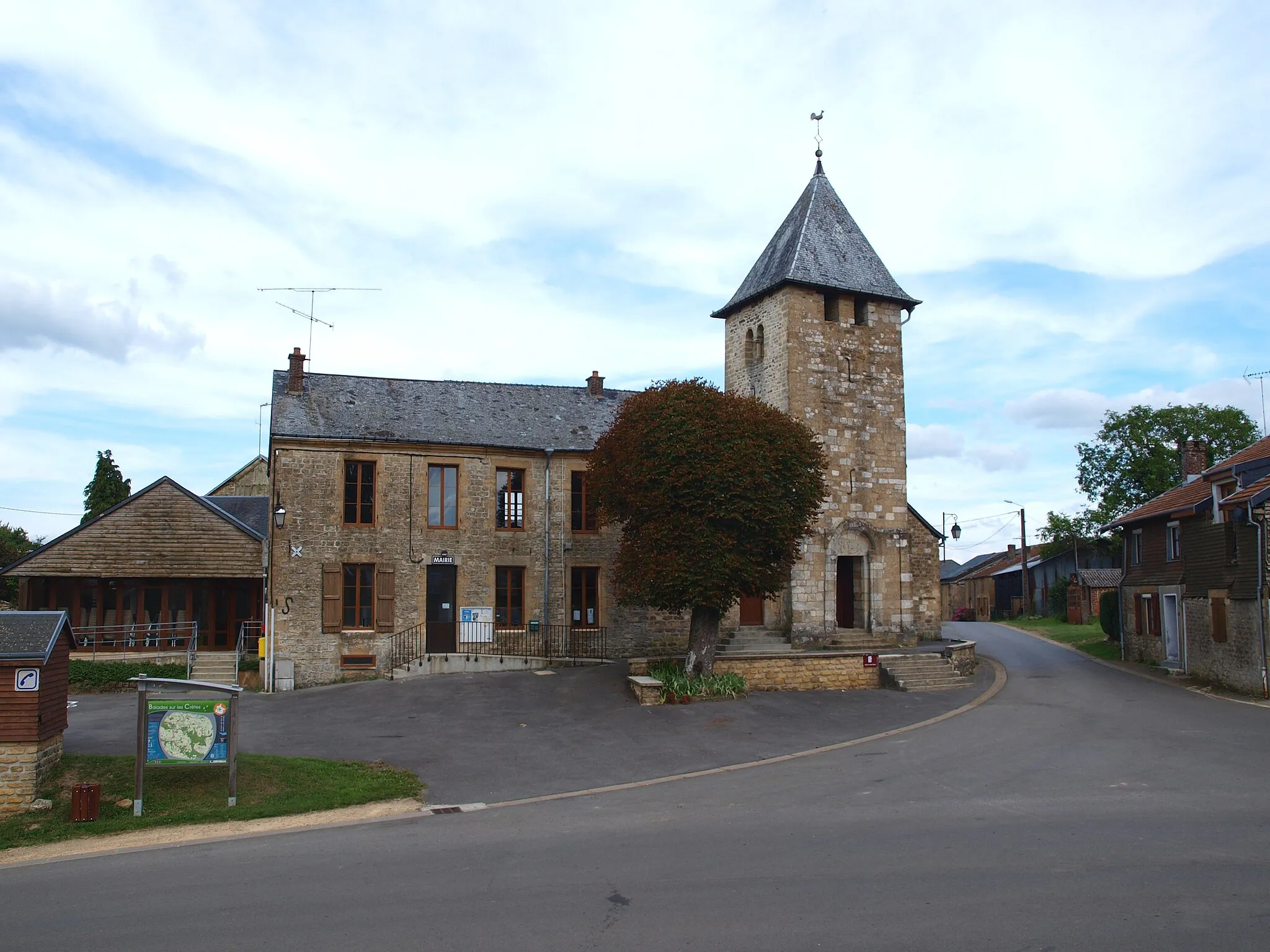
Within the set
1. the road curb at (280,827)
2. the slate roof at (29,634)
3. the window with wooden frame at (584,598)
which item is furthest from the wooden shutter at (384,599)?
the road curb at (280,827)

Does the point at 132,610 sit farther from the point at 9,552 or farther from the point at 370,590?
the point at 9,552

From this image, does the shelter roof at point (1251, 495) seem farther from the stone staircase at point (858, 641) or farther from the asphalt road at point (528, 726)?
the stone staircase at point (858, 641)

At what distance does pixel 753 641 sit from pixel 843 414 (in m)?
6.48

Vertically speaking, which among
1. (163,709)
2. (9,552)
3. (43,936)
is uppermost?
(9,552)

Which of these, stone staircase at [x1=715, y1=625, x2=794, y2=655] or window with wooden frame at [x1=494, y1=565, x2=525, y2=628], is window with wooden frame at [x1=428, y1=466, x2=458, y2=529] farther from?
stone staircase at [x1=715, y1=625, x2=794, y2=655]

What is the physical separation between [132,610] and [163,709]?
14507mm

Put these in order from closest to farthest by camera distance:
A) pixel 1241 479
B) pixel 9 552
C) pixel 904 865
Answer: pixel 904 865, pixel 1241 479, pixel 9 552

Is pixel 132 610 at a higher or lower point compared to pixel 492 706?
higher

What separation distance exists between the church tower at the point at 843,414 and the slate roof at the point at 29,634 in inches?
639

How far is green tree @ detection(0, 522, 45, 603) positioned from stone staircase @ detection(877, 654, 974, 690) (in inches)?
1049

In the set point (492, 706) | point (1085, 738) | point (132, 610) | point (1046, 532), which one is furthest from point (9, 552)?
point (1046, 532)

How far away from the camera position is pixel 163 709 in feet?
41.2

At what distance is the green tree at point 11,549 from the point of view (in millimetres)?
34062

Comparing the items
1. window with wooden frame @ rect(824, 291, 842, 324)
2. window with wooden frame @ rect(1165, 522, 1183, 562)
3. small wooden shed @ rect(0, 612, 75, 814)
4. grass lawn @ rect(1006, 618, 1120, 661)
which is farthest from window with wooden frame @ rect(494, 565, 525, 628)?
grass lawn @ rect(1006, 618, 1120, 661)
